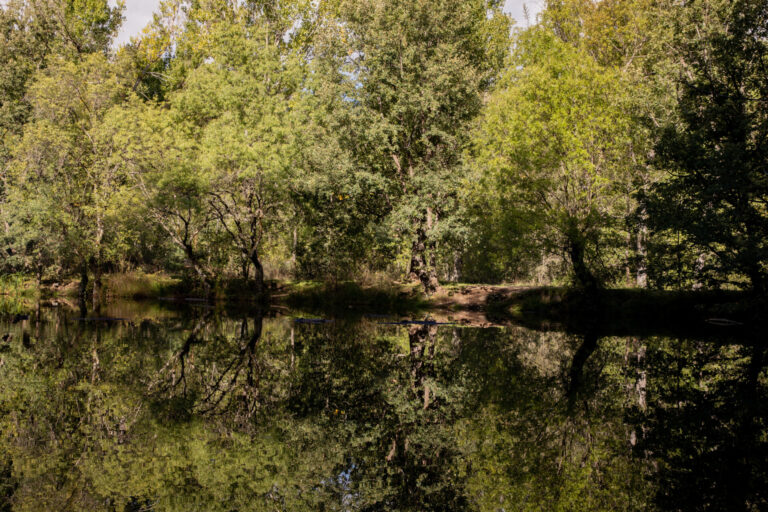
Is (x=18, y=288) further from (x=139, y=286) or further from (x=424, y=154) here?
(x=424, y=154)

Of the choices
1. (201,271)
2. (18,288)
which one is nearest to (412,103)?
(201,271)

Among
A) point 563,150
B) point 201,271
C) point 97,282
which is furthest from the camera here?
point 97,282

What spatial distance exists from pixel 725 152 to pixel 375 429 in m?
17.1

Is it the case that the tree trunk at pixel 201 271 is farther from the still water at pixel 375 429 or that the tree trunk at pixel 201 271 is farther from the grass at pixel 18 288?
the still water at pixel 375 429

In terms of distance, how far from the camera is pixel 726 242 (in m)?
18.0

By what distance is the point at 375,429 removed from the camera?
6348 mm

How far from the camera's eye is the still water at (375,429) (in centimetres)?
448

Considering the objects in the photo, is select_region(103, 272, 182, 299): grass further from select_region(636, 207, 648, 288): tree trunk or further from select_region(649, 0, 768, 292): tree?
select_region(649, 0, 768, 292): tree

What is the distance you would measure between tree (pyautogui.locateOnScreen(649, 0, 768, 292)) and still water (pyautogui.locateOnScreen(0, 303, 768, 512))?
7.35 meters

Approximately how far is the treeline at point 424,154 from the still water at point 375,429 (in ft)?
A: 37.4

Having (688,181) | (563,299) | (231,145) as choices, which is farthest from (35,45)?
(688,181)

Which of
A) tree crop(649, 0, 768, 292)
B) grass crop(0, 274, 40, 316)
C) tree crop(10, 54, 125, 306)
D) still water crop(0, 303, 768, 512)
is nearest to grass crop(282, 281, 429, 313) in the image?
tree crop(10, 54, 125, 306)

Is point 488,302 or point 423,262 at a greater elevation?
point 423,262

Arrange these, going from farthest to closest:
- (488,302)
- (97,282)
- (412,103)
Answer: (97,282)
(412,103)
(488,302)
